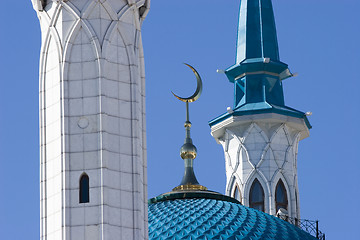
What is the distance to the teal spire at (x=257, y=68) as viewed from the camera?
4991 centimetres

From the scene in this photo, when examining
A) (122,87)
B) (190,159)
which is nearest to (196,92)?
(190,159)

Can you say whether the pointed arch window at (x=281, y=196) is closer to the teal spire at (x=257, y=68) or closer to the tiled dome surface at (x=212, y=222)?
the teal spire at (x=257, y=68)

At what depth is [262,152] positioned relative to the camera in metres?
49.6

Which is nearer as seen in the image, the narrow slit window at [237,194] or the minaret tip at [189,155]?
the minaret tip at [189,155]

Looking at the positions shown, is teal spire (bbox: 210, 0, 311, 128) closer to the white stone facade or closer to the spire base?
the white stone facade

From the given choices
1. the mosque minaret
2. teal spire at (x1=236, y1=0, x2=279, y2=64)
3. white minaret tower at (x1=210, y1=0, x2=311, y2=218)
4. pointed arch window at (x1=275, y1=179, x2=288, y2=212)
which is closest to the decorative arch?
white minaret tower at (x1=210, y1=0, x2=311, y2=218)

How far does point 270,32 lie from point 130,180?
20.5m

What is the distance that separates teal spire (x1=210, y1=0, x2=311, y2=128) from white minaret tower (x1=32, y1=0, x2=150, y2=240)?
16686 mm

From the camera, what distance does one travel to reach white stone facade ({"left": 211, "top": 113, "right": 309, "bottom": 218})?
1946 inches

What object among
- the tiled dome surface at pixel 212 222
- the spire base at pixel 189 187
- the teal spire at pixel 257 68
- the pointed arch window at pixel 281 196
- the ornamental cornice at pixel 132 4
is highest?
the teal spire at pixel 257 68

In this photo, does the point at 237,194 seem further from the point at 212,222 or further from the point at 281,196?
the point at 212,222

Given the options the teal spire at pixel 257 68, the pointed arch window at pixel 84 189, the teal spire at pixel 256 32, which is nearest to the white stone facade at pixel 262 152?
the teal spire at pixel 257 68

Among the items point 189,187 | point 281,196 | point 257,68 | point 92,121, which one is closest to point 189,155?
point 189,187

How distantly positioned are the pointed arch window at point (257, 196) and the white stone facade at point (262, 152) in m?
0.13
